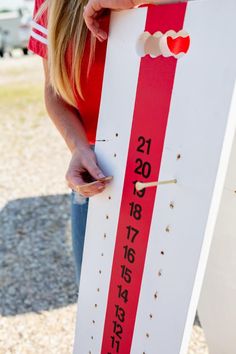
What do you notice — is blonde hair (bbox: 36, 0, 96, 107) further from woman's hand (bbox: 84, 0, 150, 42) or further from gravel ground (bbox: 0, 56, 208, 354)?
gravel ground (bbox: 0, 56, 208, 354)

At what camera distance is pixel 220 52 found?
0.78 metres

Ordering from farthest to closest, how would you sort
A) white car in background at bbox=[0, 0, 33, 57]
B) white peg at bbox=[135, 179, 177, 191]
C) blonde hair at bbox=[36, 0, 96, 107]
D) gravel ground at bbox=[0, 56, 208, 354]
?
white car in background at bbox=[0, 0, 33, 57]
gravel ground at bbox=[0, 56, 208, 354]
blonde hair at bbox=[36, 0, 96, 107]
white peg at bbox=[135, 179, 177, 191]

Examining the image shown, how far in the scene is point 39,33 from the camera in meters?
1.25

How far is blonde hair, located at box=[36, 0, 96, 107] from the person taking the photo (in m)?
1.09

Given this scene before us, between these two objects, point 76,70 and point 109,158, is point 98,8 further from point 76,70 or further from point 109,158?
point 109,158

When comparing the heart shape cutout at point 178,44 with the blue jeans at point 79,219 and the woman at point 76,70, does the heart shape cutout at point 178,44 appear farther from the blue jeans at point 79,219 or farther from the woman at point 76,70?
the blue jeans at point 79,219

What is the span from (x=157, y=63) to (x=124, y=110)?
124 mm

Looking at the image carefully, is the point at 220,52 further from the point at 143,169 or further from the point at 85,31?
the point at 85,31

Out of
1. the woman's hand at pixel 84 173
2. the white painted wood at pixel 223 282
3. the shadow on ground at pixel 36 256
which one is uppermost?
the woman's hand at pixel 84 173

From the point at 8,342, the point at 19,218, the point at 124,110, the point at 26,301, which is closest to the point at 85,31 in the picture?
the point at 124,110

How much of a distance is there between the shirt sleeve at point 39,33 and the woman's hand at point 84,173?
280 mm

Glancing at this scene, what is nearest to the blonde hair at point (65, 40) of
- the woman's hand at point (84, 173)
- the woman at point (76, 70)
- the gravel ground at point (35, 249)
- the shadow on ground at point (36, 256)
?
the woman at point (76, 70)

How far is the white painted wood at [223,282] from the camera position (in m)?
1.01

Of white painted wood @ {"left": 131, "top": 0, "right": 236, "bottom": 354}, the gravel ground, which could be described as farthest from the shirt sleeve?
the gravel ground
